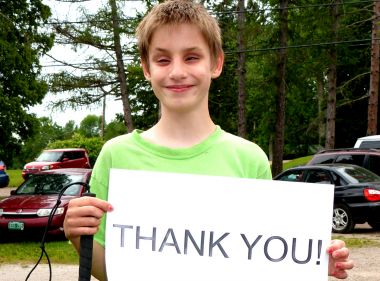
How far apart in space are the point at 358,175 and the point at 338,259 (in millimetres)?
11667

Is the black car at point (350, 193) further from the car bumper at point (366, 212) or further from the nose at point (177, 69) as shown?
the nose at point (177, 69)

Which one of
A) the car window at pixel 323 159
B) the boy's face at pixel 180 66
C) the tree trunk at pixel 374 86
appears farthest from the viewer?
the tree trunk at pixel 374 86

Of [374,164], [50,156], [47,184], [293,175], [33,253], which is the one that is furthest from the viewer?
[50,156]

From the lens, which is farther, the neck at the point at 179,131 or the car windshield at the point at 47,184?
the car windshield at the point at 47,184

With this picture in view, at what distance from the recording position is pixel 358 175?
13.5m

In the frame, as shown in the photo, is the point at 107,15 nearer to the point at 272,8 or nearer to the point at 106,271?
the point at 272,8

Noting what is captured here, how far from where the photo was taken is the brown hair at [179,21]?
7.27 ft

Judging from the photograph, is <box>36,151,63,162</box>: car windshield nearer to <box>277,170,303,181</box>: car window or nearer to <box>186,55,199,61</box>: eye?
<box>277,170,303,181</box>: car window

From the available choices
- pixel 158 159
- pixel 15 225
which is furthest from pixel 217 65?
pixel 15 225

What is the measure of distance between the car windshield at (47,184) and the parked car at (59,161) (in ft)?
53.8

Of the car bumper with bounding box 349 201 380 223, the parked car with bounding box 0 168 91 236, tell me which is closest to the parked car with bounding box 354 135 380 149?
the car bumper with bounding box 349 201 380 223

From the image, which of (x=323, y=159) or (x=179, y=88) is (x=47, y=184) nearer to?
(x=323, y=159)

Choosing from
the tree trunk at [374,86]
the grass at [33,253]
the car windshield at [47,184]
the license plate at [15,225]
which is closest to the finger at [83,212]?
the grass at [33,253]

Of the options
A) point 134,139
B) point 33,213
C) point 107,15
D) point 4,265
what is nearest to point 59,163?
point 107,15
